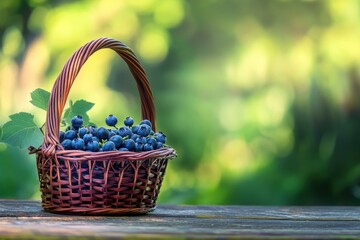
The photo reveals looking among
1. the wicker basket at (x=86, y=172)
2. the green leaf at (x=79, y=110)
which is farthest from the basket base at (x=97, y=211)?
the green leaf at (x=79, y=110)

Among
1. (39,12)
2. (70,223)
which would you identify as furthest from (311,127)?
(70,223)

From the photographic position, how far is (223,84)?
4.17m

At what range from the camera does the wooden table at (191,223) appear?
3.88 feet

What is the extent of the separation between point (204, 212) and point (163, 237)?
0.59m

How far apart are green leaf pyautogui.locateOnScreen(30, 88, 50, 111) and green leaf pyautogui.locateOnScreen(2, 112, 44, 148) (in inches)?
1.5

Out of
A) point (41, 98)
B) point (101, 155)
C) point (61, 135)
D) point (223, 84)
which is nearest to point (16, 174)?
point (223, 84)

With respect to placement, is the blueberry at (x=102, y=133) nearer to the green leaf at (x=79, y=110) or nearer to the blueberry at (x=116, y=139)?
the blueberry at (x=116, y=139)

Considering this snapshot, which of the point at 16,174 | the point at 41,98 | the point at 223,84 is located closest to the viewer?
the point at 41,98

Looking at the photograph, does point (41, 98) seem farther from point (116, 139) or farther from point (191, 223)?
point (191, 223)

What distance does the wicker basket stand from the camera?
1.51m

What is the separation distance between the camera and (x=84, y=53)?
1.58 m

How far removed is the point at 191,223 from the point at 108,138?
0.84ft

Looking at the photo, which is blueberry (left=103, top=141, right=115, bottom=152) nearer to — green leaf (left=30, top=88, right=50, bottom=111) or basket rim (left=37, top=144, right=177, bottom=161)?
basket rim (left=37, top=144, right=177, bottom=161)

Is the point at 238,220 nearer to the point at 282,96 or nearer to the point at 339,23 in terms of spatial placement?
the point at 282,96
